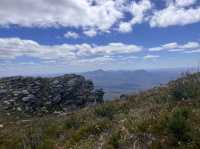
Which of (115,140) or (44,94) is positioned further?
(44,94)

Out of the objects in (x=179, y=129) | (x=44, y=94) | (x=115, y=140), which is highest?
(x=179, y=129)

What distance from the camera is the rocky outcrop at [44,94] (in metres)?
29.6

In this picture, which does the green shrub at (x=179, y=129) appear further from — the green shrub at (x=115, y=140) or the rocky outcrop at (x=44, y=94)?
the rocky outcrop at (x=44, y=94)

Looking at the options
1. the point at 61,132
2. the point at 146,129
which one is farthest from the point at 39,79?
the point at 146,129

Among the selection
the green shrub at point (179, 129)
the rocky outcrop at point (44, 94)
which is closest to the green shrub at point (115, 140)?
the green shrub at point (179, 129)

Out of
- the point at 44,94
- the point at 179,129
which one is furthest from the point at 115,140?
the point at 44,94

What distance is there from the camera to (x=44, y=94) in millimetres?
Answer: 31922

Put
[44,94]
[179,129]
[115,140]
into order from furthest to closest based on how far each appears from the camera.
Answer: [44,94], [115,140], [179,129]

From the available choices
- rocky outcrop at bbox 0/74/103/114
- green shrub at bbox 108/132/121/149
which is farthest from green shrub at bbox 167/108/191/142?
rocky outcrop at bbox 0/74/103/114

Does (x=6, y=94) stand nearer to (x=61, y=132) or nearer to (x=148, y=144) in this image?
(x=61, y=132)

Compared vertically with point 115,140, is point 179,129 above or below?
above

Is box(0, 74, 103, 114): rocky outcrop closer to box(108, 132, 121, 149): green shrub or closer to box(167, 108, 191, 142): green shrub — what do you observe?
box(108, 132, 121, 149): green shrub

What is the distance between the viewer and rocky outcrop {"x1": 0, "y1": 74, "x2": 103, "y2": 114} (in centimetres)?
2958

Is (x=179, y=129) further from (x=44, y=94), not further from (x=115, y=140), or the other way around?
(x=44, y=94)
